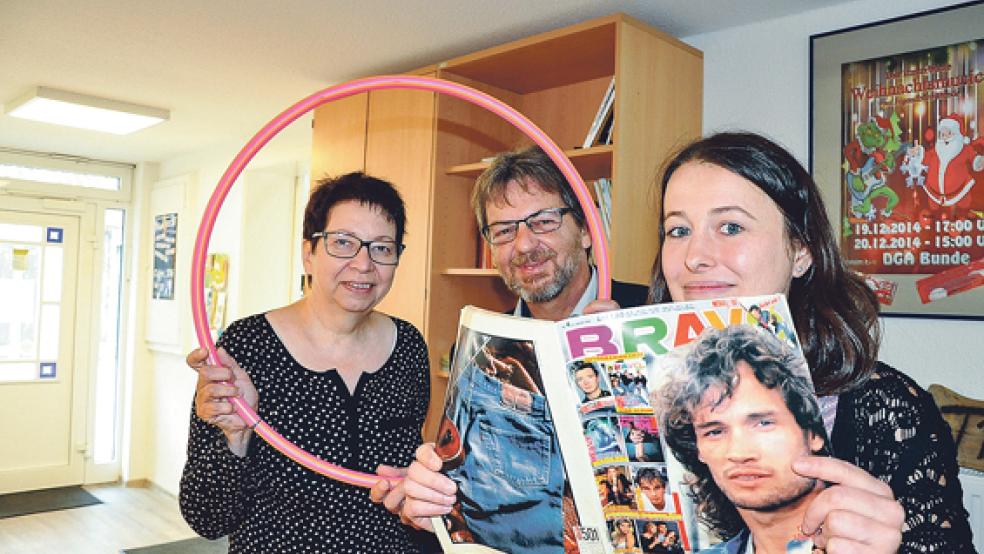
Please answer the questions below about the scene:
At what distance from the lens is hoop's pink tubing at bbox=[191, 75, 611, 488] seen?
1.11 m

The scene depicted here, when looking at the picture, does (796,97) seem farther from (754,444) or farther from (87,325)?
(87,325)

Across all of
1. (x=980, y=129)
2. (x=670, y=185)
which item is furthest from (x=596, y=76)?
(x=670, y=185)

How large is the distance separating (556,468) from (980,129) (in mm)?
1963

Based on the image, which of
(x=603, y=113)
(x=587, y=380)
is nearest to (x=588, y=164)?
(x=603, y=113)

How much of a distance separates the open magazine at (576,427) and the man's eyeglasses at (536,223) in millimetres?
698

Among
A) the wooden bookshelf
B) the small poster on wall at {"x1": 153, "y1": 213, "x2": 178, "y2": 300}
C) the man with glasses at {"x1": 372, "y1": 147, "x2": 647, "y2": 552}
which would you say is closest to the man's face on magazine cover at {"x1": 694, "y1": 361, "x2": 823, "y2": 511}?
the man with glasses at {"x1": 372, "y1": 147, "x2": 647, "y2": 552}

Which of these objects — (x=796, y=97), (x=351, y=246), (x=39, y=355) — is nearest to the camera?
(x=351, y=246)

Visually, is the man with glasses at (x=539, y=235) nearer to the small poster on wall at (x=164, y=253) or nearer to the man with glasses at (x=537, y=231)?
the man with glasses at (x=537, y=231)

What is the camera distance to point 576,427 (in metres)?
0.82

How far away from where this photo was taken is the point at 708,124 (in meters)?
2.75

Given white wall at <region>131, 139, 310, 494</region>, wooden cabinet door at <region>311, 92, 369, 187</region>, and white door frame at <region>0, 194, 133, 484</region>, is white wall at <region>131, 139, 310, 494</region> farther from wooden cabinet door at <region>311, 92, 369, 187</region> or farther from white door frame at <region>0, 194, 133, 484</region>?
wooden cabinet door at <region>311, 92, 369, 187</region>

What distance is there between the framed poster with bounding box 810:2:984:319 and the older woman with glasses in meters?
1.55

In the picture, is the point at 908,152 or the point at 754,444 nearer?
the point at 754,444

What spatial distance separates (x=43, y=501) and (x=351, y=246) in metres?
5.50
